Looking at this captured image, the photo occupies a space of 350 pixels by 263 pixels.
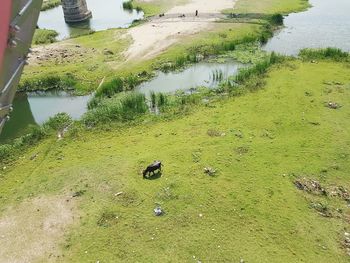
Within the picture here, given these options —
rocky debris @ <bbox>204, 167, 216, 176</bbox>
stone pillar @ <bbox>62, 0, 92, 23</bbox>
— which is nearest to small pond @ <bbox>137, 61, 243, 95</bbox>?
rocky debris @ <bbox>204, 167, 216, 176</bbox>

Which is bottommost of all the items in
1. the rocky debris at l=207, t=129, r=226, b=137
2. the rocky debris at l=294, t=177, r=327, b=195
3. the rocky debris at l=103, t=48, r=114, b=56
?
the rocky debris at l=294, t=177, r=327, b=195

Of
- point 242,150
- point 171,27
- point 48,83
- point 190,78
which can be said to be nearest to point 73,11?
point 171,27

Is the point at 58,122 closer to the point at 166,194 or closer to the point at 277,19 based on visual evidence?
the point at 166,194

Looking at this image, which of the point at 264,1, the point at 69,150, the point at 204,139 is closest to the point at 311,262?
the point at 204,139

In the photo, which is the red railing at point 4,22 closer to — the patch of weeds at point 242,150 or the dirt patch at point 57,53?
the patch of weeds at point 242,150

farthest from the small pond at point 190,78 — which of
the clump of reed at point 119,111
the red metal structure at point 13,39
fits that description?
the red metal structure at point 13,39

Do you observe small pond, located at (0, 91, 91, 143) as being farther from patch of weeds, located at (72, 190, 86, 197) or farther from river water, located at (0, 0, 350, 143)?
patch of weeds, located at (72, 190, 86, 197)

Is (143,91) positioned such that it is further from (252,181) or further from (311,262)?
(311,262)
